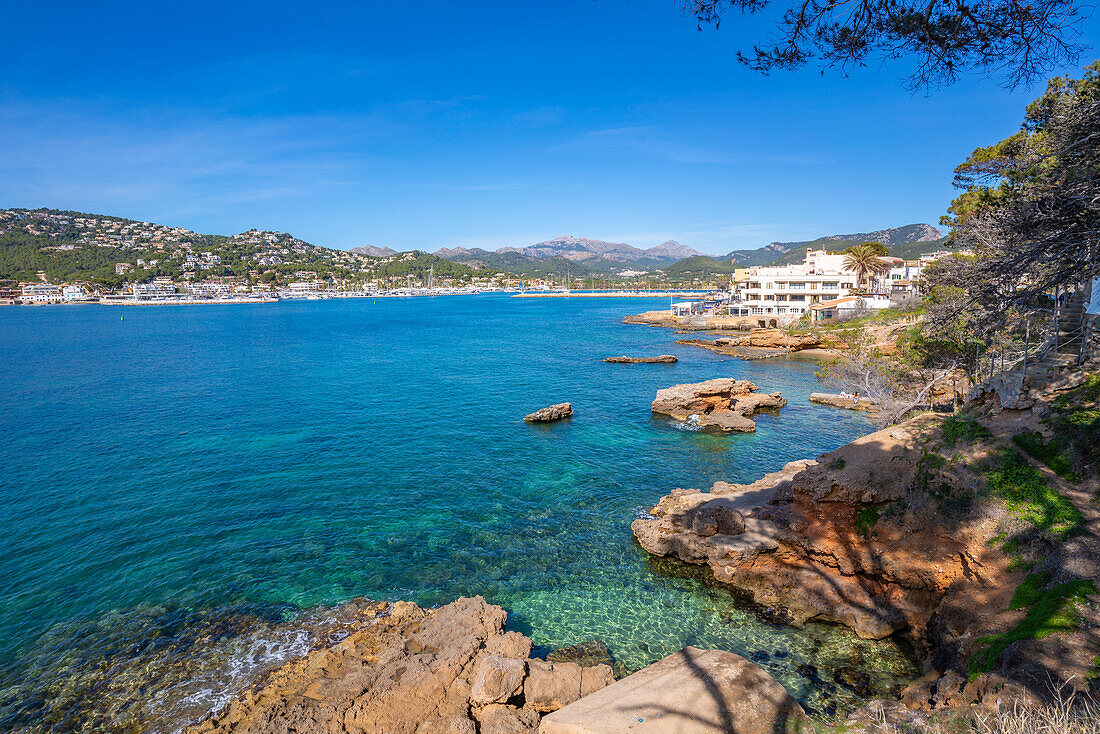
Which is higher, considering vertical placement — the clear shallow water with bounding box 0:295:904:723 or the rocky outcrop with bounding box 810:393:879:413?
the rocky outcrop with bounding box 810:393:879:413

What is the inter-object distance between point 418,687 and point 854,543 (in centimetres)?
1131

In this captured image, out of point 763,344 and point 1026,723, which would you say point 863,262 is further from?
point 1026,723

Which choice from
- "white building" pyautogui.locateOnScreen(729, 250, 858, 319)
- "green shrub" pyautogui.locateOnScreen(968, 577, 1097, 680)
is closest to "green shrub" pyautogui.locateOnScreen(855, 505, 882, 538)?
"green shrub" pyautogui.locateOnScreen(968, 577, 1097, 680)

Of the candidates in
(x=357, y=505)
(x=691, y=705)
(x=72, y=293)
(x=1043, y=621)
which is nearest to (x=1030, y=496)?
(x=1043, y=621)

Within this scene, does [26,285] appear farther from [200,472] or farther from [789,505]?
[789,505]

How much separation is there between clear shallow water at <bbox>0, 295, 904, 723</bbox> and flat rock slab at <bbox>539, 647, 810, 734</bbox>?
2921mm

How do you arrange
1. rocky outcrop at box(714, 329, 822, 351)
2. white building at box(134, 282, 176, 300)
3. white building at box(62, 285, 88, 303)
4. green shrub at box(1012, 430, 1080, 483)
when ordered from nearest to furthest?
green shrub at box(1012, 430, 1080, 483), rocky outcrop at box(714, 329, 822, 351), white building at box(62, 285, 88, 303), white building at box(134, 282, 176, 300)

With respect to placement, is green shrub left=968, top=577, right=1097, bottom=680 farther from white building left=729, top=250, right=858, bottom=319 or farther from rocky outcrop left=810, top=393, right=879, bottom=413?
white building left=729, top=250, right=858, bottom=319

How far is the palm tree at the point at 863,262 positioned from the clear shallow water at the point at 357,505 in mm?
48295

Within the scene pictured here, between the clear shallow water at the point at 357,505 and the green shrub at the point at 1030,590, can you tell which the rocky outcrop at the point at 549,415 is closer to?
the clear shallow water at the point at 357,505

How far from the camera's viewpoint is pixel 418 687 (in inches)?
376

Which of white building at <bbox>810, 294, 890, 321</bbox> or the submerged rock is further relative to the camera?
white building at <bbox>810, 294, 890, 321</bbox>

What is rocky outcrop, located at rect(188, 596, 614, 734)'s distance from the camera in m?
8.87

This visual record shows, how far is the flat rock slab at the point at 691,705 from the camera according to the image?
24.5 feet
